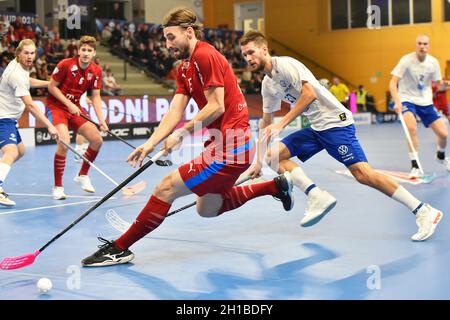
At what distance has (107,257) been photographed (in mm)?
4168

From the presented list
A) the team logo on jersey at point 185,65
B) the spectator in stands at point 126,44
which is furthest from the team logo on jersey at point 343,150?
the spectator in stands at point 126,44

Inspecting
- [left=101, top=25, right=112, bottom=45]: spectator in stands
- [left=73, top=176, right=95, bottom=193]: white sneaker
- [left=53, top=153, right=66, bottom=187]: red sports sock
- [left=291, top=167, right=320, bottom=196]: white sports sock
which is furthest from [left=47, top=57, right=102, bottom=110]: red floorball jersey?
[left=101, top=25, right=112, bottom=45]: spectator in stands

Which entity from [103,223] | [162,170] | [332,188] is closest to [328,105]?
[103,223]

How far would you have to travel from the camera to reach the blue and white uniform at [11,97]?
6.64m

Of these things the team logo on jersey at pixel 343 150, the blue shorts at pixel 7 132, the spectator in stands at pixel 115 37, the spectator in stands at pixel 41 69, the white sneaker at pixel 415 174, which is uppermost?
the spectator in stands at pixel 115 37

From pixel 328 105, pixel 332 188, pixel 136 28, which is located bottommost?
pixel 332 188

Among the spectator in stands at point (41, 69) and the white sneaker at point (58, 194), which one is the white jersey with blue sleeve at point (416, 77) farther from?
the spectator in stands at point (41, 69)

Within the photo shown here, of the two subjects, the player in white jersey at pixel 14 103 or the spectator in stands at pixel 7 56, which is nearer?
the player in white jersey at pixel 14 103

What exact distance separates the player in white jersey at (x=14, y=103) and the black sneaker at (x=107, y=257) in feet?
8.65

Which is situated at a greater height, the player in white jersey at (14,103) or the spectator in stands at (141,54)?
the spectator in stands at (141,54)

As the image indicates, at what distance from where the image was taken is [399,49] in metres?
25.7

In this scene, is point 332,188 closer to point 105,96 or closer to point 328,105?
point 328,105

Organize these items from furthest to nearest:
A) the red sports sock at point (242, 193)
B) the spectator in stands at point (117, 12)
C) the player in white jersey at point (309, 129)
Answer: the spectator in stands at point (117, 12) < the player in white jersey at point (309, 129) < the red sports sock at point (242, 193)

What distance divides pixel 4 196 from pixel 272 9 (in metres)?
23.1
